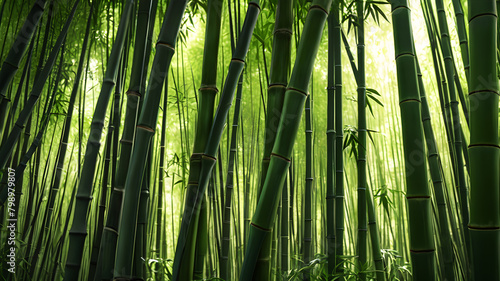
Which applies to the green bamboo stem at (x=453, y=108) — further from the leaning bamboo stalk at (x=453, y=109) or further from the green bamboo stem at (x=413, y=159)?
the green bamboo stem at (x=413, y=159)

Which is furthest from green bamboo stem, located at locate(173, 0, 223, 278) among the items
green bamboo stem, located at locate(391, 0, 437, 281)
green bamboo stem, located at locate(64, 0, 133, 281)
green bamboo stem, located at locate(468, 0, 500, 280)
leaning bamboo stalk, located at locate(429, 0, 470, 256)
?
leaning bamboo stalk, located at locate(429, 0, 470, 256)

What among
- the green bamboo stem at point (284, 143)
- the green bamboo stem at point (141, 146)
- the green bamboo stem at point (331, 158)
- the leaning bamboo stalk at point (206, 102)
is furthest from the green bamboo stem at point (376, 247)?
the green bamboo stem at point (141, 146)

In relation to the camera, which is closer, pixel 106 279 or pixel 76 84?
pixel 106 279

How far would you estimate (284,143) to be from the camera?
0.79 metres

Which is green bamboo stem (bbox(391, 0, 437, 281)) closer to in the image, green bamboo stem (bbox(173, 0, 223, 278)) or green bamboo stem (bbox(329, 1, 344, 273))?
green bamboo stem (bbox(173, 0, 223, 278))

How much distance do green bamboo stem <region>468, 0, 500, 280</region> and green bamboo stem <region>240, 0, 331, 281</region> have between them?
296 mm

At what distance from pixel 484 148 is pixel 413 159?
0.12 metres

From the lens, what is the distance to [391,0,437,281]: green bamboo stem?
0.72 m

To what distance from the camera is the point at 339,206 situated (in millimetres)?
1573

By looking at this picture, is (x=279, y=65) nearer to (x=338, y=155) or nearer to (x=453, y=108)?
(x=338, y=155)

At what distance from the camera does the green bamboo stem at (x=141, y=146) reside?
805mm

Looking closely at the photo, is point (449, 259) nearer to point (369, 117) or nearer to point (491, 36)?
point (491, 36)

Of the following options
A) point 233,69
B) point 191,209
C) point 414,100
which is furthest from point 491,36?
point 191,209

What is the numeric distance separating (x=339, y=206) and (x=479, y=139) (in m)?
0.96
